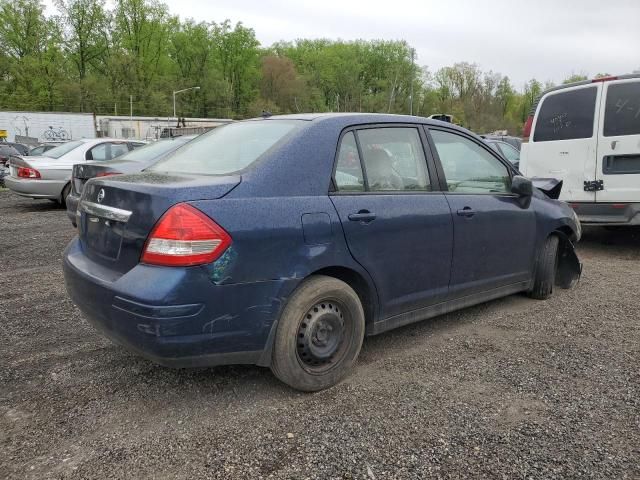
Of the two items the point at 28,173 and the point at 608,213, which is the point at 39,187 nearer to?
the point at 28,173

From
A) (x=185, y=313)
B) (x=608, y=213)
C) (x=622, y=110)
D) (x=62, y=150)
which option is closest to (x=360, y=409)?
(x=185, y=313)

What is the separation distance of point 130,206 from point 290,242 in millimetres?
858

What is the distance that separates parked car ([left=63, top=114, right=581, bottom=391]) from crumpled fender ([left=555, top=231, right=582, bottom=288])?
1.22 meters

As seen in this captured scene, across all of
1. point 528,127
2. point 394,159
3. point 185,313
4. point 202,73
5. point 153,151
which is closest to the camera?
point 185,313

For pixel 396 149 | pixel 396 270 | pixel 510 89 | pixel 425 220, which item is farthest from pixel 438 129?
pixel 510 89

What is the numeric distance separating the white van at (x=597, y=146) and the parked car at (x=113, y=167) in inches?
188

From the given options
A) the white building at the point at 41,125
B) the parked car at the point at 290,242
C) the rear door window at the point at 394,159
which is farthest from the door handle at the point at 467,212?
the white building at the point at 41,125

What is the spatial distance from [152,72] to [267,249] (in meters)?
71.9

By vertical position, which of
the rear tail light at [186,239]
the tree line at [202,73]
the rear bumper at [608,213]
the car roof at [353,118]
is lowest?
the rear bumper at [608,213]

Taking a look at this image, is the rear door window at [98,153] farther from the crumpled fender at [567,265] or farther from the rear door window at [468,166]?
the crumpled fender at [567,265]

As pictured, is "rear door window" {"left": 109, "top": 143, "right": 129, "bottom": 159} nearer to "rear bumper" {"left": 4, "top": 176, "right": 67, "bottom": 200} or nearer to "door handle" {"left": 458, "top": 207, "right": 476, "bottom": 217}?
"rear bumper" {"left": 4, "top": 176, "right": 67, "bottom": 200}

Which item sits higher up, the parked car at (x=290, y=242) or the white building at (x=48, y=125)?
the white building at (x=48, y=125)

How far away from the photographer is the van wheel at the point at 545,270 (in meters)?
4.69

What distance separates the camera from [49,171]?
33.5 ft
